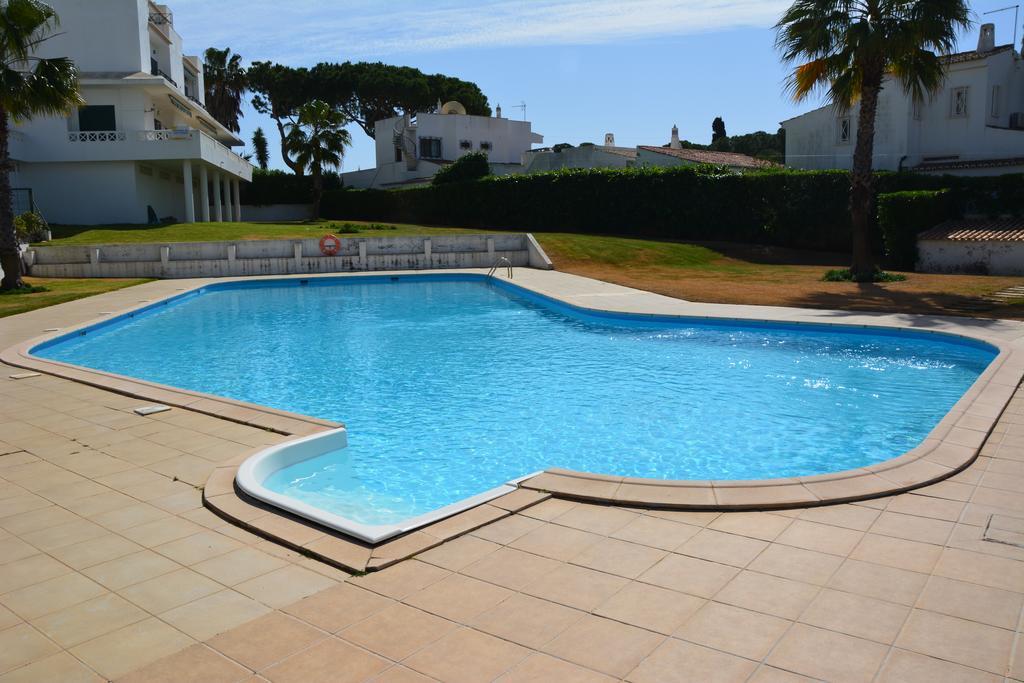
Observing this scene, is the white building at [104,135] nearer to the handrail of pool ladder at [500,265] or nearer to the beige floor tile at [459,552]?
the handrail of pool ladder at [500,265]

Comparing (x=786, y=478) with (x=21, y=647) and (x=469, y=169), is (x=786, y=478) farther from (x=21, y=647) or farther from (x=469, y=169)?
(x=469, y=169)

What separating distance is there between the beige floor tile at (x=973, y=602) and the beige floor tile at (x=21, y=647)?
4242 millimetres

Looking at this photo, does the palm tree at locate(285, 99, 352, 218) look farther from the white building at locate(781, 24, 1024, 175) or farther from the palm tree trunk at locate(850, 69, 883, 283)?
the palm tree trunk at locate(850, 69, 883, 283)

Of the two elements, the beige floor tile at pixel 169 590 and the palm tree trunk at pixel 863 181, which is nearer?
the beige floor tile at pixel 169 590

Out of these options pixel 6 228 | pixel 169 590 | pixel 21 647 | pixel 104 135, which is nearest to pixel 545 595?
pixel 169 590

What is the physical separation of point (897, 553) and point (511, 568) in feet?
7.39

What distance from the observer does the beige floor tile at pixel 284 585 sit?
13.2ft

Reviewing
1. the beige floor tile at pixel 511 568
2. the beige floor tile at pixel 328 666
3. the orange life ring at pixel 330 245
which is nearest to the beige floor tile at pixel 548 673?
the beige floor tile at pixel 328 666

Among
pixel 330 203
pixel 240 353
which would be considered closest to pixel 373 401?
pixel 240 353

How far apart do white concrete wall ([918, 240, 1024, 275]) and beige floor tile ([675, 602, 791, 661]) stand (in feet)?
72.4

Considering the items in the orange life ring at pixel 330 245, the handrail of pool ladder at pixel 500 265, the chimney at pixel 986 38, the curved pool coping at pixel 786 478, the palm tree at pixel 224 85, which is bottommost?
the curved pool coping at pixel 786 478

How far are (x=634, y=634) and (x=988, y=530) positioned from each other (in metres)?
2.67

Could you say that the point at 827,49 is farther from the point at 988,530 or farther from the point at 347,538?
the point at 347,538

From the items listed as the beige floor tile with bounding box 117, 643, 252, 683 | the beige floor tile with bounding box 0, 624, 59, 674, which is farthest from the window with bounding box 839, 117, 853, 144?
the beige floor tile with bounding box 0, 624, 59, 674
